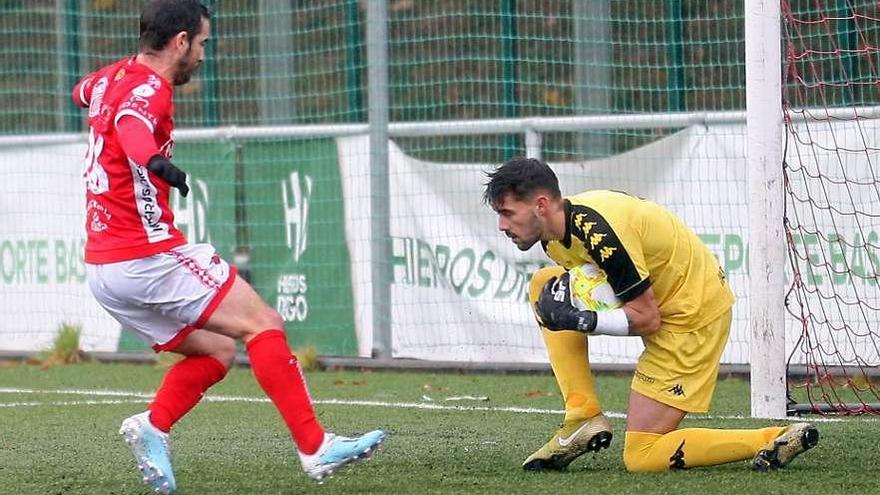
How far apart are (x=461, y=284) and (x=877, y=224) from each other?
262cm

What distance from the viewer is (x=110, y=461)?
6.32 m

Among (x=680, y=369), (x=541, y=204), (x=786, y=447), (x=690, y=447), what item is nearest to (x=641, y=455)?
(x=690, y=447)

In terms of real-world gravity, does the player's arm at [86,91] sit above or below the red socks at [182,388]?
above

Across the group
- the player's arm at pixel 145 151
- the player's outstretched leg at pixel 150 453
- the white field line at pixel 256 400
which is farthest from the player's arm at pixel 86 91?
the white field line at pixel 256 400

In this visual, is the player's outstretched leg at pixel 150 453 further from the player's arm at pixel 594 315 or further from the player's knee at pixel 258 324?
the player's arm at pixel 594 315

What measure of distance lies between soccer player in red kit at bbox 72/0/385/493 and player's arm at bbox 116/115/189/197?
85 mm

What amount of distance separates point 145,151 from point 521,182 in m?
1.26

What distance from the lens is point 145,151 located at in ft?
16.5

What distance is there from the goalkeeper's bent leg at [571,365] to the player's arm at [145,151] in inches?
57.6

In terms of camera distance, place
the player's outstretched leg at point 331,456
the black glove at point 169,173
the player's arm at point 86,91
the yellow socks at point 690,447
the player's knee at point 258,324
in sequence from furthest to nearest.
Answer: the yellow socks at point 690,447 → the player's arm at point 86,91 → the player's knee at point 258,324 → the player's outstretched leg at point 331,456 → the black glove at point 169,173

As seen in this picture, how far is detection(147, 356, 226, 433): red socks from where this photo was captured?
5527 millimetres

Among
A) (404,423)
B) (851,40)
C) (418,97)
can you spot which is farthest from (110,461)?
(418,97)

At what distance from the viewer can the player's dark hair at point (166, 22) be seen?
17.7ft

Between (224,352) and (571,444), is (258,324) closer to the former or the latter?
(224,352)
